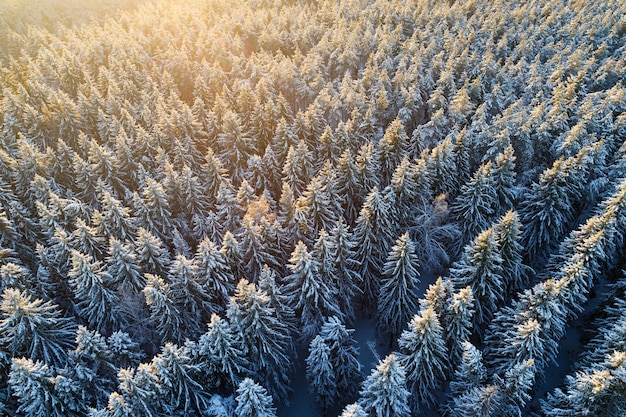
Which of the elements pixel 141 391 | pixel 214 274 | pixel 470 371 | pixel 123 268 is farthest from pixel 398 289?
pixel 123 268

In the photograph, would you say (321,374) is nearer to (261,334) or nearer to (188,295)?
(261,334)

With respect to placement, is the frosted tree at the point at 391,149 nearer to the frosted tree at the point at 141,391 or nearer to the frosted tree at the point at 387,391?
the frosted tree at the point at 387,391

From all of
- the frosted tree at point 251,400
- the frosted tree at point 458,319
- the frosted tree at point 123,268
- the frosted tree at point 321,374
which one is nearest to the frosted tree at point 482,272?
the frosted tree at point 458,319

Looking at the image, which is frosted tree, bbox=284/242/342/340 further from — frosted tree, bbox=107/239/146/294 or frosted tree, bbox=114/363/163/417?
frosted tree, bbox=107/239/146/294

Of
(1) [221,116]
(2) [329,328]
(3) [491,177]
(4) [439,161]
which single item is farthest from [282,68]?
(2) [329,328]

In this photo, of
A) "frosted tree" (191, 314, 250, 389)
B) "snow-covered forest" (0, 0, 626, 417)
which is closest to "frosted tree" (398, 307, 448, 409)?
"snow-covered forest" (0, 0, 626, 417)

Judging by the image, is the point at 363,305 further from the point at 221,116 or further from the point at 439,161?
the point at 221,116
